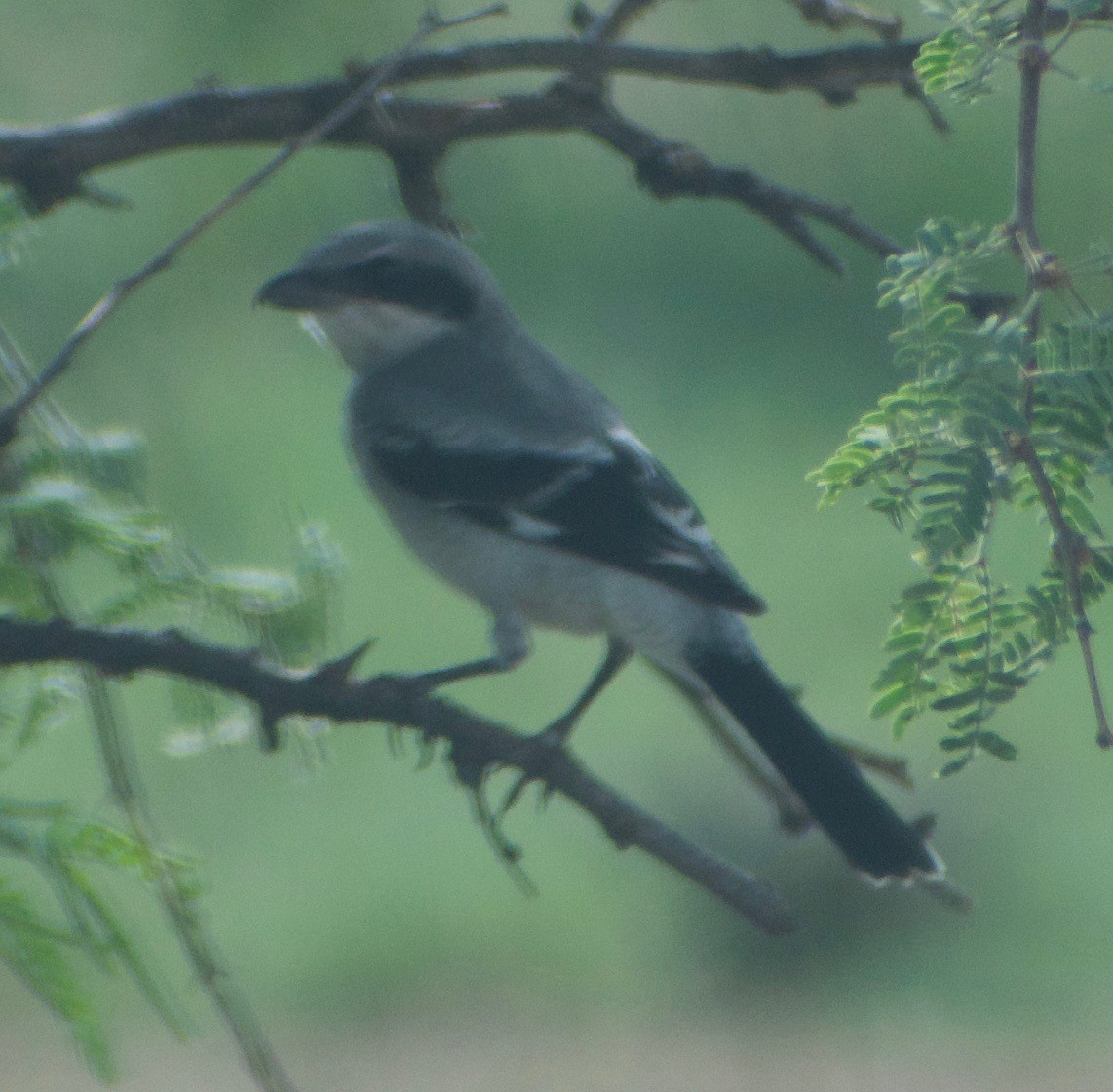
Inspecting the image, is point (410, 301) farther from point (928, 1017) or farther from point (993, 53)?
point (928, 1017)

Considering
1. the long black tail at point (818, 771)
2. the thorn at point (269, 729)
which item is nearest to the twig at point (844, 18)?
the long black tail at point (818, 771)

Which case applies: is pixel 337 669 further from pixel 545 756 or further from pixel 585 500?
pixel 585 500

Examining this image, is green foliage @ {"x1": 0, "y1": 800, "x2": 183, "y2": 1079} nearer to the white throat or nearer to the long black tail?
the long black tail

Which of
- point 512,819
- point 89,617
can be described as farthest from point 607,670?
point 512,819

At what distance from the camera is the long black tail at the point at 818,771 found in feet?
3.49

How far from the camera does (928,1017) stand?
2393mm

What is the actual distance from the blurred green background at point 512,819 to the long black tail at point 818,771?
3.42 feet

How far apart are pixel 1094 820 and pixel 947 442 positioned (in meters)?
2.03

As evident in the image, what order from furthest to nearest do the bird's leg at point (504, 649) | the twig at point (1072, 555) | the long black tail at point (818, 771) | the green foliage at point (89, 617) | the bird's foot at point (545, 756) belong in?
the bird's leg at point (504, 649), the long black tail at point (818, 771), the bird's foot at point (545, 756), the green foliage at point (89, 617), the twig at point (1072, 555)

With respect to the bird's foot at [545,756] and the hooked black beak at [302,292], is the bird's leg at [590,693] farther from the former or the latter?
the hooked black beak at [302,292]

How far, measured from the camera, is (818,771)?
109 centimetres

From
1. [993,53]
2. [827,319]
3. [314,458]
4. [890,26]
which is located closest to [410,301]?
[890,26]

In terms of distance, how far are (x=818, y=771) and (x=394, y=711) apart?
1.08 feet

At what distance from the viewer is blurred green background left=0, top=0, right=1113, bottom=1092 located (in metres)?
2.29
